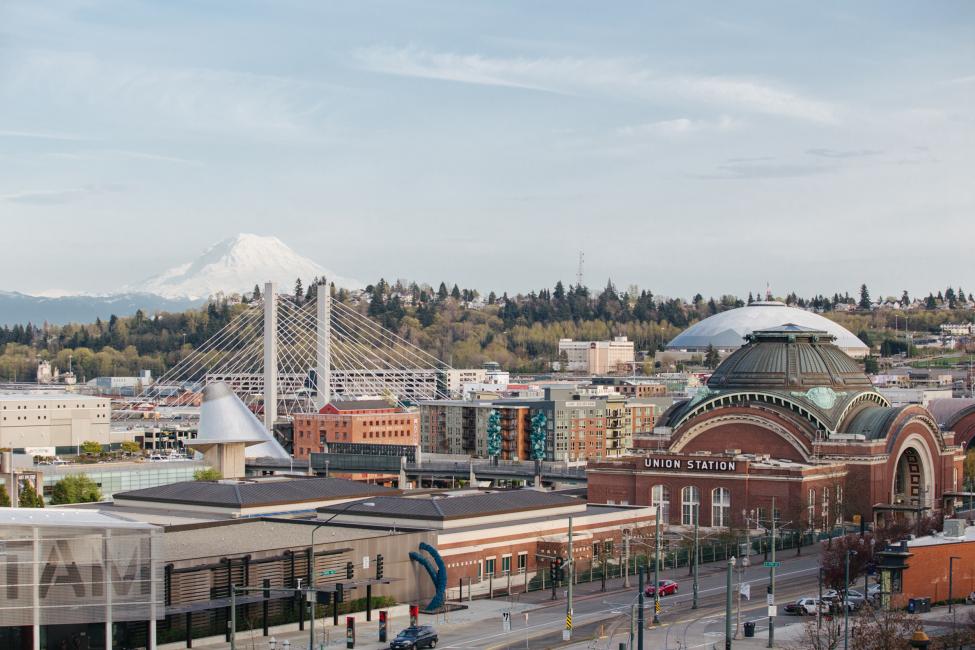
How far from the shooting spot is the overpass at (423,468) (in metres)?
150

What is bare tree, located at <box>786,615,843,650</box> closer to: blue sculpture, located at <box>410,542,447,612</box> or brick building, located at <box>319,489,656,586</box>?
blue sculpture, located at <box>410,542,447,612</box>

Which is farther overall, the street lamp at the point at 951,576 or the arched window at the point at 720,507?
the arched window at the point at 720,507

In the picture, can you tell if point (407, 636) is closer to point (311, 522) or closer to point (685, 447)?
point (311, 522)

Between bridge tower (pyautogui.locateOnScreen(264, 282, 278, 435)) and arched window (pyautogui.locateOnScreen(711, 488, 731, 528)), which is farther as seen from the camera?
bridge tower (pyautogui.locateOnScreen(264, 282, 278, 435))

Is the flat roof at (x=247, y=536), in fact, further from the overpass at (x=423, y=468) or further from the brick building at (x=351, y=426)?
the brick building at (x=351, y=426)

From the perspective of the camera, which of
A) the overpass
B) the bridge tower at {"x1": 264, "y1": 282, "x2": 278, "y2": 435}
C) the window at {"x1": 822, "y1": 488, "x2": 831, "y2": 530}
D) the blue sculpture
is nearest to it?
the blue sculpture

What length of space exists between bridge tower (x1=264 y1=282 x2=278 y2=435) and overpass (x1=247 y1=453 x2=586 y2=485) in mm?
20867

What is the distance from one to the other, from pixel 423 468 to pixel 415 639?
95.5m

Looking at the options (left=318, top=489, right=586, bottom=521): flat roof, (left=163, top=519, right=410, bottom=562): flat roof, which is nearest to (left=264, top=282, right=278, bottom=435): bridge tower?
(left=318, top=489, right=586, bottom=521): flat roof

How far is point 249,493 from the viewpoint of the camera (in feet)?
301

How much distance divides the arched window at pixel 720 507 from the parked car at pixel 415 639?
47405 mm

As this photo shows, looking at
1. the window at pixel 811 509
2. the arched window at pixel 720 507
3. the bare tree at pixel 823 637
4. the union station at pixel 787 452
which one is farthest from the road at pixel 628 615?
the arched window at pixel 720 507

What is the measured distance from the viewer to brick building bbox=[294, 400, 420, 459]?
18075cm

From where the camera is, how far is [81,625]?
167 ft
